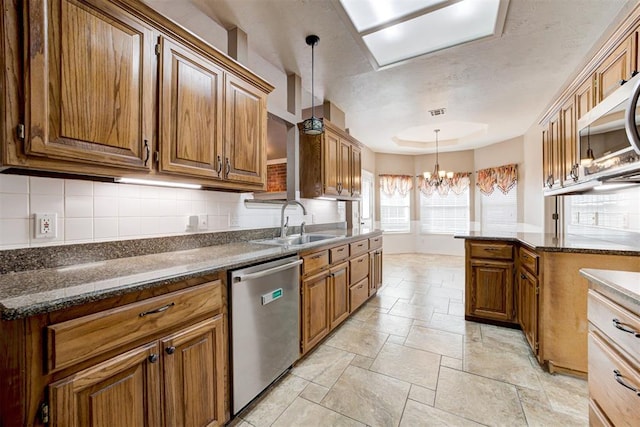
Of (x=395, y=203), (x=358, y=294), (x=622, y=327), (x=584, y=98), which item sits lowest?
(x=358, y=294)

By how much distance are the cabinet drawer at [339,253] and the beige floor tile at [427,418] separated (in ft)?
4.03

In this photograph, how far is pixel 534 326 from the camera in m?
2.16

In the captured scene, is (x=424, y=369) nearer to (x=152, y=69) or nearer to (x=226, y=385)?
(x=226, y=385)

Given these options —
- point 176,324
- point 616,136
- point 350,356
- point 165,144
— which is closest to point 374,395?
point 350,356

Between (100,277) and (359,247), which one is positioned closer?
(100,277)

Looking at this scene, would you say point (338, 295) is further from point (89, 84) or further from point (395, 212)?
point (395, 212)

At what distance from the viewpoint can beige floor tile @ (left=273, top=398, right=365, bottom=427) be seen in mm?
1553

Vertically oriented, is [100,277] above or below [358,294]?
above

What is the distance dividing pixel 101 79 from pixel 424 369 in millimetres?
2658

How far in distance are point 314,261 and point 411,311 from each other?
65.7 inches

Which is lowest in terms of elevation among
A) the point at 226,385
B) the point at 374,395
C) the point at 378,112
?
the point at 374,395

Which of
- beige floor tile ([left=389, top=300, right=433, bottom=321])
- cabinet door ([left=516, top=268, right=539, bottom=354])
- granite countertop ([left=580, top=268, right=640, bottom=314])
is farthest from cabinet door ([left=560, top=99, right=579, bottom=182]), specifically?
beige floor tile ([left=389, top=300, right=433, bottom=321])

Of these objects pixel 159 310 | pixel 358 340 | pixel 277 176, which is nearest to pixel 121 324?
pixel 159 310

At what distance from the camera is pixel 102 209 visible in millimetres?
1572
